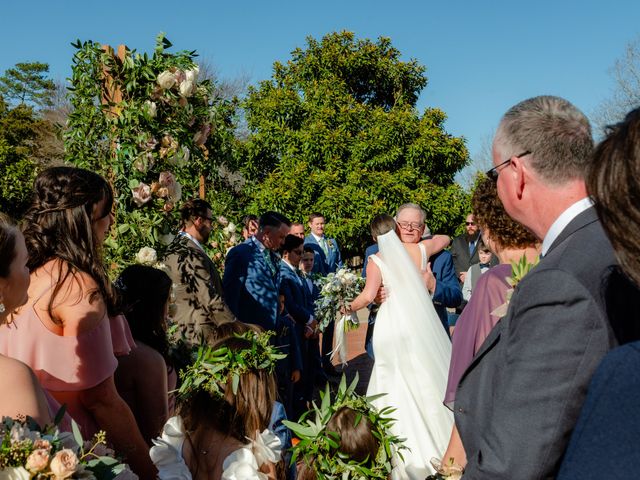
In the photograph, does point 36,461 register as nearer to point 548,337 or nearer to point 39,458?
point 39,458

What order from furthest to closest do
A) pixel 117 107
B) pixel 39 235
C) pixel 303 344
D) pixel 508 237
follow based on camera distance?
pixel 303 344 → pixel 117 107 → pixel 508 237 → pixel 39 235

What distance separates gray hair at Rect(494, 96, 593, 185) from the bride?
3.97 meters

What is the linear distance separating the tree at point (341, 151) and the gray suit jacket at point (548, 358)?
14552 mm

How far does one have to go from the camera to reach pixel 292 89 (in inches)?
710

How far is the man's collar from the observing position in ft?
5.71

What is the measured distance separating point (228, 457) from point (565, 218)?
1629 millimetres

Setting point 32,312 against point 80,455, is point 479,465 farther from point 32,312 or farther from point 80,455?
point 32,312

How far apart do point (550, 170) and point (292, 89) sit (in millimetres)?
16808

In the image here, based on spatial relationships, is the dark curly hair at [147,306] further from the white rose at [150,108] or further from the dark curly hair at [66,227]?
the white rose at [150,108]

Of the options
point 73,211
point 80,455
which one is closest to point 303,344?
point 73,211

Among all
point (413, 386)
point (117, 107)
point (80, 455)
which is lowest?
point (413, 386)

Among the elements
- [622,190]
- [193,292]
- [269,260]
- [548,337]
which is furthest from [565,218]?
[269,260]

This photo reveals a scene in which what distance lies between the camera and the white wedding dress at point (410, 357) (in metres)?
5.46

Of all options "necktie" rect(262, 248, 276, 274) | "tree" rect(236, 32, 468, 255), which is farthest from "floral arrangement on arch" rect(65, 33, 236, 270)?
"tree" rect(236, 32, 468, 255)
